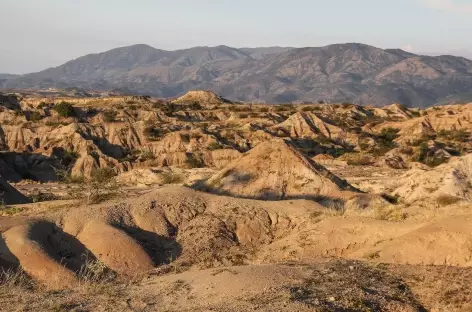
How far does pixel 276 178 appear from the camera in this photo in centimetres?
2970

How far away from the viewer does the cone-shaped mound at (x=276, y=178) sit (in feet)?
94.7

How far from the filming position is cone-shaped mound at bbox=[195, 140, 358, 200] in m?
28.9

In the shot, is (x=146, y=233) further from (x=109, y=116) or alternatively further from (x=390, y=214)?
(x=109, y=116)

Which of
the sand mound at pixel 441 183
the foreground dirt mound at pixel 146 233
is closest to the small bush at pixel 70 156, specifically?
the foreground dirt mound at pixel 146 233

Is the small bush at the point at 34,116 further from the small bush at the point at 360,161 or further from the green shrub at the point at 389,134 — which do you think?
the green shrub at the point at 389,134

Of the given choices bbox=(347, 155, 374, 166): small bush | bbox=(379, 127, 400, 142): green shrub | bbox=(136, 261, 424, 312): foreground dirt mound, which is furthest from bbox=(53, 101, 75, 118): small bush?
bbox=(136, 261, 424, 312): foreground dirt mound

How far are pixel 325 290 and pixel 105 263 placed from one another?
388 inches

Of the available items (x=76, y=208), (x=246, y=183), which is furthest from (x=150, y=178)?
(x=76, y=208)

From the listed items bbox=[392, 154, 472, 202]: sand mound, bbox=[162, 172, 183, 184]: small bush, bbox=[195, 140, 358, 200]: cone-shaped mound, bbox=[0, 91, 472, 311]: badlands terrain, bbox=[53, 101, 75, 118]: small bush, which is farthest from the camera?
bbox=[53, 101, 75, 118]: small bush

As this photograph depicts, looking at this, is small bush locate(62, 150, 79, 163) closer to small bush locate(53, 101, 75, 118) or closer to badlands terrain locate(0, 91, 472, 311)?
badlands terrain locate(0, 91, 472, 311)

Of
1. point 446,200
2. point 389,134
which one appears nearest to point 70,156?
point 446,200

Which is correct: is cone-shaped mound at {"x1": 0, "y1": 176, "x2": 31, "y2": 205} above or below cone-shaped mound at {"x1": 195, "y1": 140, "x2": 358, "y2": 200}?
below

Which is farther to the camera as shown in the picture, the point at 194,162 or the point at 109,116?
the point at 109,116

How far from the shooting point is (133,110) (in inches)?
3334
